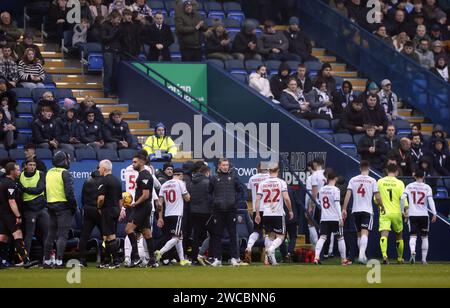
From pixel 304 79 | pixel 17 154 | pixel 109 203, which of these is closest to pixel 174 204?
pixel 109 203

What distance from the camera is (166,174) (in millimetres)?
24750

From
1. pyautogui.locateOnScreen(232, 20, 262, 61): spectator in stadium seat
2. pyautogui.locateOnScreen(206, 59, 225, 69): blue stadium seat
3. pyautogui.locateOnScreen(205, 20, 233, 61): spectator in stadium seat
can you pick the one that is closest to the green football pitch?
pyautogui.locateOnScreen(206, 59, 225, 69): blue stadium seat

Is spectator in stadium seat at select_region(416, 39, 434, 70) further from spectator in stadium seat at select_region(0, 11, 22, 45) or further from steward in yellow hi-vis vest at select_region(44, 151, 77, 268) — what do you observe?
steward in yellow hi-vis vest at select_region(44, 151, 77, 268)

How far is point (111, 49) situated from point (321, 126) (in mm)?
5145

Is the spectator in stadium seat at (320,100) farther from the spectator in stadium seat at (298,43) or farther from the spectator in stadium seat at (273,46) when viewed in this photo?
the spectator in stadium seat at (298,43)

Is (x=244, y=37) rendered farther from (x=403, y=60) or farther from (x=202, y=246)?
(x=202, y=246)

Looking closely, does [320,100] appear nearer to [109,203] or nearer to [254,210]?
[254,210]

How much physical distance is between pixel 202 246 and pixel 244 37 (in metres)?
8.31

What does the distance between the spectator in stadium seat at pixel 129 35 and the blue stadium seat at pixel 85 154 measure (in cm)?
394

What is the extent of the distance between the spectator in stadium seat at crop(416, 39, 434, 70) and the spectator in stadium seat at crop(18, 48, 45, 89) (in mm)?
10600

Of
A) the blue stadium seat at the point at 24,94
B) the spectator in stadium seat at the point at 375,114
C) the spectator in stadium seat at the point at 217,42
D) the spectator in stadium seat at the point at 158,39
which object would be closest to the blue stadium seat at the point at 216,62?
the spectator in stadium seat at the point at 217,42

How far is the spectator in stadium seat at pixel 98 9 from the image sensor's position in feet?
100

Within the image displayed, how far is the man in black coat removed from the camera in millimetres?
23797
